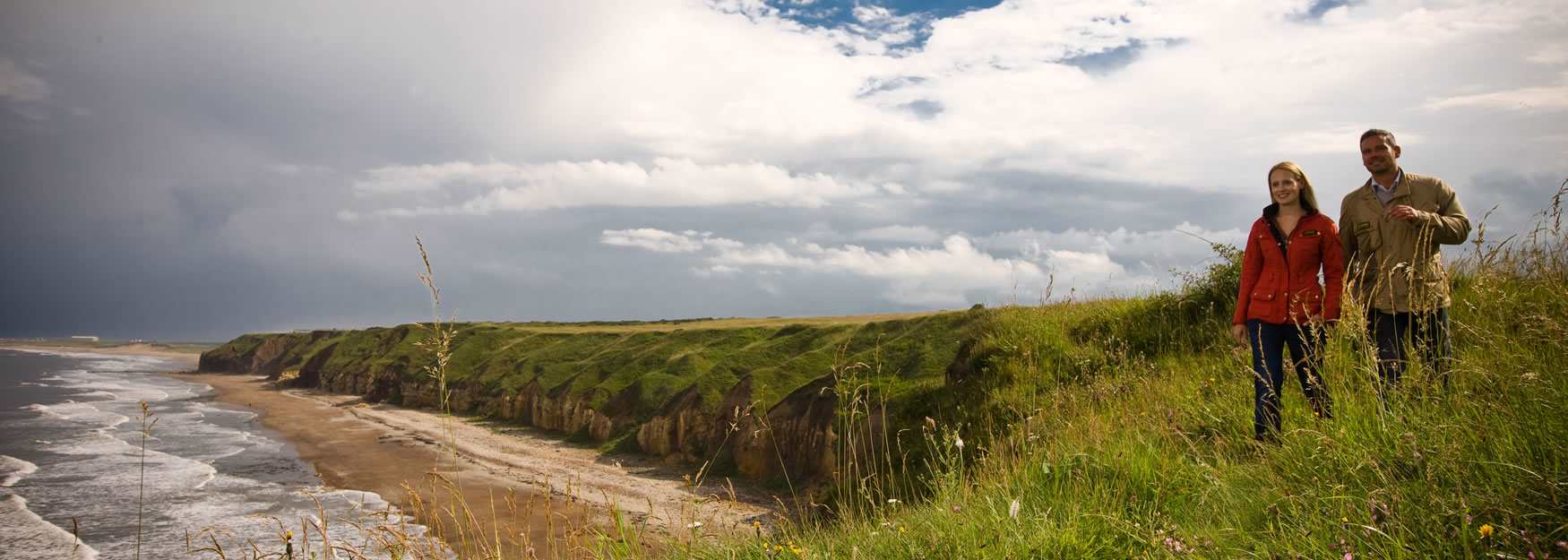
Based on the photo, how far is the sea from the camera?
23.9 metres

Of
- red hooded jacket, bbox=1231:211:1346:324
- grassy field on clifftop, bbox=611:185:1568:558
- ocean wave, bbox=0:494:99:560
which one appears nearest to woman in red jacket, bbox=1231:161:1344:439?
red hooded jacket, bbox=1231:211:1346:324

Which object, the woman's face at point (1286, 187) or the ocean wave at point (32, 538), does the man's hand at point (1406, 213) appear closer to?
the woman's face at point (1286, 187)

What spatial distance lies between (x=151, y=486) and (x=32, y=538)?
8027 millimetres

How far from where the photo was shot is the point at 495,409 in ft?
190

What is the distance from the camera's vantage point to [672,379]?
157 ft

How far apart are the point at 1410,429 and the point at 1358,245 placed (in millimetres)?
3031

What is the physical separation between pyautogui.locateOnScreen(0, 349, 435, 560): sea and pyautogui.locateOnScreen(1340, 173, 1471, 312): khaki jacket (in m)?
6.51

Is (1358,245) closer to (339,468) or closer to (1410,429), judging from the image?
(1410,429)

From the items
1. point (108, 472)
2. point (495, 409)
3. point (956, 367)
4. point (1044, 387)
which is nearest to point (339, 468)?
point (108, 472)

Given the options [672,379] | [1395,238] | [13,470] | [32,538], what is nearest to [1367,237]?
[1395,238]

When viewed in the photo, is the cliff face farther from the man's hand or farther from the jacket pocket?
the jacket pocket

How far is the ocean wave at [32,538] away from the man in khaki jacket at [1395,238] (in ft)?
99.2

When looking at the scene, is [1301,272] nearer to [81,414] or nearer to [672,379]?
[672,379]

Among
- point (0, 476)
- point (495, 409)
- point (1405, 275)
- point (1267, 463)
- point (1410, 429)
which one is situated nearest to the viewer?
point (1410, 429)
